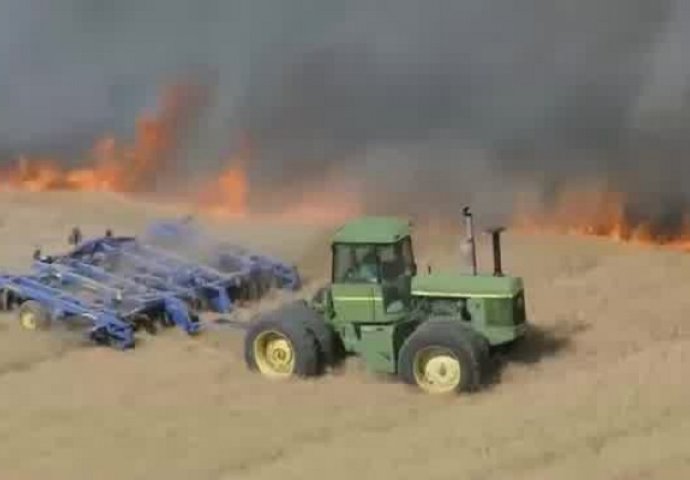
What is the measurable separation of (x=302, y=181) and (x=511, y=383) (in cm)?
968

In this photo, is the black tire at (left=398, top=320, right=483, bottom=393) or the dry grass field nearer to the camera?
the dry grass field

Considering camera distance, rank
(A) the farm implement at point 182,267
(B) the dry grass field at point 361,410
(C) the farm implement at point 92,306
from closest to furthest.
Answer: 1. (B) the dry grass field at point 361,410
2. (C) the farm implement at point 92,306
3. (A) the farm implement at point 182,267

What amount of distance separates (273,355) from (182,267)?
122 inches

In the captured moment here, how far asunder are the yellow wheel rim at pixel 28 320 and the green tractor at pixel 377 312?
2.57 m

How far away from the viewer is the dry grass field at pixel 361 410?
388 inches

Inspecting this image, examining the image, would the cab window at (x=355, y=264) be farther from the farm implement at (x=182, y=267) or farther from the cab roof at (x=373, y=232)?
the farm implement at (x=182, y=267)

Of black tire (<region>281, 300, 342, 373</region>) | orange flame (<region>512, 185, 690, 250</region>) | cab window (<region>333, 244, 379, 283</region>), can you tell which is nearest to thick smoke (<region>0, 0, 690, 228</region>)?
orange flame (<region>512, 185, 690, 250</region>)

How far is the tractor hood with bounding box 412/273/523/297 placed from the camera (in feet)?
39.1

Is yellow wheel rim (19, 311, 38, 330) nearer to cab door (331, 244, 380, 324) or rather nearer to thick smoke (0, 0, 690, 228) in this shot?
cab door (331, 244, 380, 324)

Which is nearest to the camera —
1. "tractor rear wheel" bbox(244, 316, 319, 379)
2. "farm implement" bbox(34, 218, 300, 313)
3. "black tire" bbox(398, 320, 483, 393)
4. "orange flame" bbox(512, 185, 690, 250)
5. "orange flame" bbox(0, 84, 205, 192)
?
"black tire" bbox(398, 320, 483, 393)

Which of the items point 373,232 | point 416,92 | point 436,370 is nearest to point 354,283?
point 373,232

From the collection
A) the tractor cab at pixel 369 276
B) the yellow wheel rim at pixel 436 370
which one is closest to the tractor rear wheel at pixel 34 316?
the tractor cab at pixel 369 276

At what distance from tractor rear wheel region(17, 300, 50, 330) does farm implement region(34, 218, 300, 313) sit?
27.6 inches

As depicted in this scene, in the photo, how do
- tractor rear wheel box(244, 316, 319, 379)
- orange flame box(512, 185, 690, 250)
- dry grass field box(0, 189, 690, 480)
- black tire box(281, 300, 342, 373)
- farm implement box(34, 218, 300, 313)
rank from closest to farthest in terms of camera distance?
1. dry grass field box(0, 189, 690, 480)
2. tractor rear wheel box(244, 316, 319, 379)
3. black tire box(281, 300, 342, 373)
4. farm implement box(34, 218, 300, 313)
5. orange flame box(512, 185, 690, 250)
